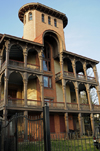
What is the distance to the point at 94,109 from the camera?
25156 millimetres

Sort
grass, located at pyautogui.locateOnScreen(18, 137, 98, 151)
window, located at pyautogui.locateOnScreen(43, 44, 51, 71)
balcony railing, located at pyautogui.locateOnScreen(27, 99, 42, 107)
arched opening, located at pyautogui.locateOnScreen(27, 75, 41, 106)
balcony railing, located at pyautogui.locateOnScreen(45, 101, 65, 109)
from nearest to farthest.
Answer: grass, located at pyautogui.locateOnScreen(18, 137, 98, 151), balcony railing, located at pyautogui.locateOnScreen(27, 99, 42, 107), balcony railing, located at pyautogui.locateOnScreen(45, 101, 65, 109), arched opening, located at pyautogui.locateOnScreen(27, 75, 41, 106), window, located at pyautogui.locateOnScreen(43, 44, 51, 71)

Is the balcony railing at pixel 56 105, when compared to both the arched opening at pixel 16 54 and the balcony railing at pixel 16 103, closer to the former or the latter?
the balcony railing at pixel 16 103

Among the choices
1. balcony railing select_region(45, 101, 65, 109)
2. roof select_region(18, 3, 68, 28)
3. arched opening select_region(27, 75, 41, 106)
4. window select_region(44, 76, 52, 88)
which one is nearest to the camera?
balcony railing select_region(45, 101, 65, 109)

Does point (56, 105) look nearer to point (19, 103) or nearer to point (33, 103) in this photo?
point (33, 103)

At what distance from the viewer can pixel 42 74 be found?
70.4 ft

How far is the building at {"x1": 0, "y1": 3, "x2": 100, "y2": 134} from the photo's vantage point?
19750mm

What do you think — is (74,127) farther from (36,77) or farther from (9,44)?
(9,44)

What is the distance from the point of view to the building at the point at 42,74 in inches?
778

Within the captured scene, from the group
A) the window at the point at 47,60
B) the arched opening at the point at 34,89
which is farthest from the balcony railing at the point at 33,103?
the window at the point at 47,60

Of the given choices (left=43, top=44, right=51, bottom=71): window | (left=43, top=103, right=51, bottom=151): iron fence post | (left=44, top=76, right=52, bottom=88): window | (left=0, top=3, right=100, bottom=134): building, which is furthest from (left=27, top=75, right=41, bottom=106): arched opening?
(left=43, top=103, right=51, bottom=151): iron fence post

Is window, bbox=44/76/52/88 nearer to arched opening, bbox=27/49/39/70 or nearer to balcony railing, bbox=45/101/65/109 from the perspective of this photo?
arched opening, bbox=27/49/39/70

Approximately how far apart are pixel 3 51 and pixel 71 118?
14279mm

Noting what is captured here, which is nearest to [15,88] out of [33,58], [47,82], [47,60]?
[47,82]

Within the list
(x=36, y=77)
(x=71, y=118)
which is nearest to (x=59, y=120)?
(x=71, y=118)
